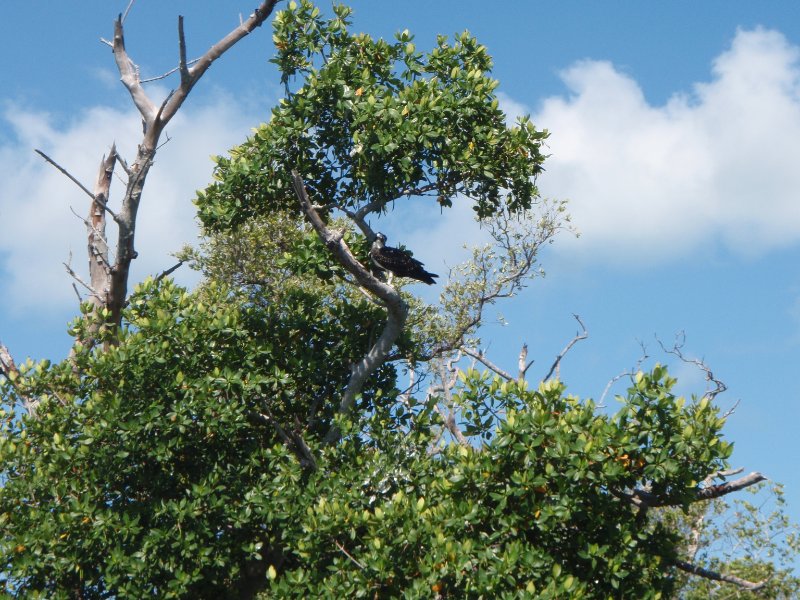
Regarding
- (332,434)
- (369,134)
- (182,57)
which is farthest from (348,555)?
(182,57)

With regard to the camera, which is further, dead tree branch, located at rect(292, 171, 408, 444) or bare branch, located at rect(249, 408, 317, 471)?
bare branch, located at rect(249, 408, 317, 471)

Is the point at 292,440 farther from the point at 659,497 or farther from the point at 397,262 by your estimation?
the point at 659,497

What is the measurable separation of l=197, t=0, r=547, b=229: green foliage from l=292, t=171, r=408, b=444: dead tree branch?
4.30ft

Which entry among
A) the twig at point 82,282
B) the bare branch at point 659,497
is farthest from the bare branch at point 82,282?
the bare branch at point 659,497

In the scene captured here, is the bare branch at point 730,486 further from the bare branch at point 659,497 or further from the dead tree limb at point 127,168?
the dead tree limb at point 127,168

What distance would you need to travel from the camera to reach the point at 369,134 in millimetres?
11508

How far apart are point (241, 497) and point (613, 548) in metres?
4.28

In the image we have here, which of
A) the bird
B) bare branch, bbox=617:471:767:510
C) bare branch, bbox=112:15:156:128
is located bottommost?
bare branch, bbox=617:471:767:510

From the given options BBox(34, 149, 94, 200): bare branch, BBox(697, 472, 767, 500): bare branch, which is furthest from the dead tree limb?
BBox(697, 472, 767, 500): bare branch

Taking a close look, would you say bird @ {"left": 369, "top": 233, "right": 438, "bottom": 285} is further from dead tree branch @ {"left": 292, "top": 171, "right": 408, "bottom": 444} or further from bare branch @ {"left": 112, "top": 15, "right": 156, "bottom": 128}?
bare branch @ {"left": 112, "top": 15, "right": 156, "bottom": 128}

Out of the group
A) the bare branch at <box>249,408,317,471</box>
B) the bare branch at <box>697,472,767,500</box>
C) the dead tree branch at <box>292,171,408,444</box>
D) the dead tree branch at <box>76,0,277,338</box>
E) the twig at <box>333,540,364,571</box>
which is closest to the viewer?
the bare branch at <box>697,472,767,500</box>

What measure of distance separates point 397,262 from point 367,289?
57 cm

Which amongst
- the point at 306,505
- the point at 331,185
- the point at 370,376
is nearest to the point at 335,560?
the point at 306,505

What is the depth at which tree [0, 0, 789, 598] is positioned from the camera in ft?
29.3
